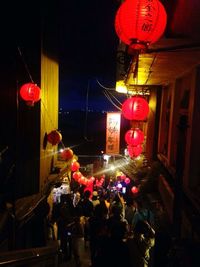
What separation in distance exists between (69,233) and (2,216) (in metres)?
3.69

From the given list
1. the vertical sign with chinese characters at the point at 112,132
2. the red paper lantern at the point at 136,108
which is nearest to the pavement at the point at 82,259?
the red paper lantern at the point at 136,108

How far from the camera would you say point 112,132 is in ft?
53.7

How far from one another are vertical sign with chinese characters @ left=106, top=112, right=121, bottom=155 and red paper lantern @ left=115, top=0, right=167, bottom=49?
36.8 feet

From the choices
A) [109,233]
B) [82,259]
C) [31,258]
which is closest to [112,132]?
[82,259]

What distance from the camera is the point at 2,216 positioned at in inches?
353

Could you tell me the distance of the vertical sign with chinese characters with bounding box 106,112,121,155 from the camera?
53.3ft

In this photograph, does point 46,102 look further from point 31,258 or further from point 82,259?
point 31,258

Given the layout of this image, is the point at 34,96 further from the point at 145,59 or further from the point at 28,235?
the point at 28,235

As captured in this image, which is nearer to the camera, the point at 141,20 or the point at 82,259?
the point at 141,20

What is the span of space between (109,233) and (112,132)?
8105 mm

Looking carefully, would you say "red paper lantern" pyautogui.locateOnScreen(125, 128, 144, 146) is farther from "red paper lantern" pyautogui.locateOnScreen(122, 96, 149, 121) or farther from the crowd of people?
the crowd of people

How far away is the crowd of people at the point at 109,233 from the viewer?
7.46m

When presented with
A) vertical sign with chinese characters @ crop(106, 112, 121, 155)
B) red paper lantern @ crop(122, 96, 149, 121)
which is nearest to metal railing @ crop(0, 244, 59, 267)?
red paper lantern @ crop(122, 96, 149, 121)

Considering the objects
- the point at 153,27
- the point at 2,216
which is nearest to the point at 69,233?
the point at 2,216
